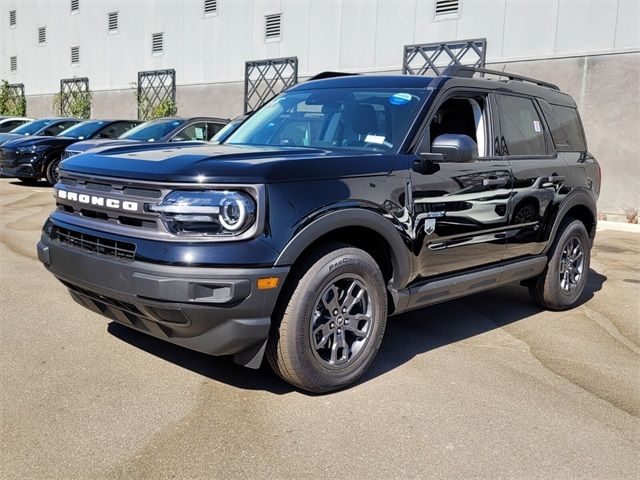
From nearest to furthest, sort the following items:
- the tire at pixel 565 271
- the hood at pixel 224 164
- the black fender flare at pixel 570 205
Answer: the hood at pixel 224 164
the black fender flare at pixel 570 205
the tire at pixel 565 271

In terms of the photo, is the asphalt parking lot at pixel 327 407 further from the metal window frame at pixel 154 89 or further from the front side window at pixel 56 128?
the metal window frame at pixel 154 89

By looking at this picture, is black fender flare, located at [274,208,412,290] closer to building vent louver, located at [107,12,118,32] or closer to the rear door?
the rear door

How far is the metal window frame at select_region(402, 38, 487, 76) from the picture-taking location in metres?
15.1

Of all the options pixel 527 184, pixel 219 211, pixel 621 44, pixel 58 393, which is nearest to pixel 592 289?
pixel 527 184

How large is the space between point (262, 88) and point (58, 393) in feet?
55.4

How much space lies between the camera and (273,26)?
19.3 meters

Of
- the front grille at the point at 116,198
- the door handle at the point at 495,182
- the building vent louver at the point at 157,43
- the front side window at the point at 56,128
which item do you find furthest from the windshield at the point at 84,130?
the door handle at the point at 495,182

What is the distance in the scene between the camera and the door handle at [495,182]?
453 cm

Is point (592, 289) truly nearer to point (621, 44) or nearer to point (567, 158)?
point (567, 158)

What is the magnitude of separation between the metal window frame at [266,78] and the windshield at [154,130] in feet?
23.6

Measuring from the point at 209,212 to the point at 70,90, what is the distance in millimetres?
26361

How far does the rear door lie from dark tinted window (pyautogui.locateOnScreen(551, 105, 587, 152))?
1.10 ft

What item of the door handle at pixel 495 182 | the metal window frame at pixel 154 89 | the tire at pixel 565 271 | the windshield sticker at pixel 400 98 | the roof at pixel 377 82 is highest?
the metal window frame at pixel 154 89

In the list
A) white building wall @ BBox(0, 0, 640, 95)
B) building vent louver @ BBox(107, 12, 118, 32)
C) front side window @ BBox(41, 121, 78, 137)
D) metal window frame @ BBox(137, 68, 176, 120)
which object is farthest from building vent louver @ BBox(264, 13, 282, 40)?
building vent louver @ BBox(107, 12, 118, 32)
